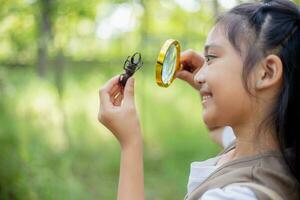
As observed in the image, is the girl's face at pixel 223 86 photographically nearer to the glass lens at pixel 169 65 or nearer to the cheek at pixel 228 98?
the cheek at pixel 228 98

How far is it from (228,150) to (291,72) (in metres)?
0.33

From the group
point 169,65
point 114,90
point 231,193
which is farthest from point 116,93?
point 231,193

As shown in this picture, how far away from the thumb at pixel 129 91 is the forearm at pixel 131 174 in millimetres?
98

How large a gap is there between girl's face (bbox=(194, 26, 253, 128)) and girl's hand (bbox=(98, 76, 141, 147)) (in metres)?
0.18

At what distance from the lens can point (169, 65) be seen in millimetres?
1415

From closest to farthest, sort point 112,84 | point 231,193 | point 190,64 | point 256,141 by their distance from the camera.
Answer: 1. point 231,193
2. point 256,141
3. point 112,84
4. point 190,64

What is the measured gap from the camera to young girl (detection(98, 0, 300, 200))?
1.17 m

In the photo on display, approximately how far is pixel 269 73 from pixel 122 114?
14.3 inches

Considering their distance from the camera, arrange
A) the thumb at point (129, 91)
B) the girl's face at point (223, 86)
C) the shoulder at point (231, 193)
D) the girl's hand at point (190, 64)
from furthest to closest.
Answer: the girl's hand at point (190, 64) < the thumb at point (129, 91) < the girl's face at point (223, 86) < the shoulder at point (231, 193)

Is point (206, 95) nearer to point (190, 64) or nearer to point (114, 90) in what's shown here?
point (114, 90)

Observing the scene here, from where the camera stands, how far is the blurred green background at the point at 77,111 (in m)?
3.64

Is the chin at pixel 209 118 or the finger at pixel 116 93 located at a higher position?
the finger at pixel 116 93

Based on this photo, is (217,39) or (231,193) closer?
(231,193)

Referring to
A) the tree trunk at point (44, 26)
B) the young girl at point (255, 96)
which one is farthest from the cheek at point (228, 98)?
the tree trunk at point (44, 26)
